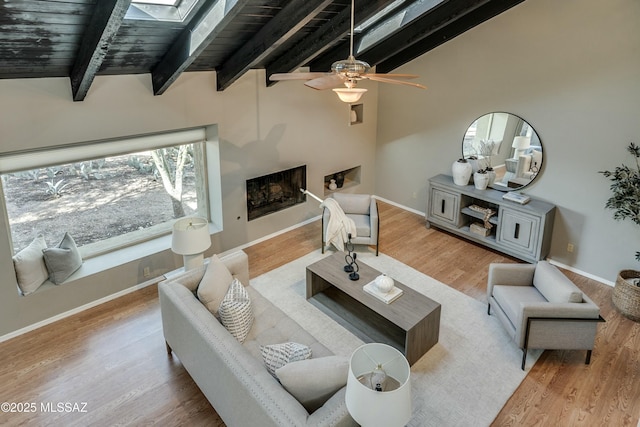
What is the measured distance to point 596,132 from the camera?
5.36 metres

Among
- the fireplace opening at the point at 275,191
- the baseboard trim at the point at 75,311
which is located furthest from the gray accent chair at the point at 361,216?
the baseboard trim at the point at 75,311

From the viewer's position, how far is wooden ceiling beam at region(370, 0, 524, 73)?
5.66m

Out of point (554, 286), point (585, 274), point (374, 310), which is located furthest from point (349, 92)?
point (585, 274)

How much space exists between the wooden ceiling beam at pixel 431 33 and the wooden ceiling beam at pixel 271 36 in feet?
6.73

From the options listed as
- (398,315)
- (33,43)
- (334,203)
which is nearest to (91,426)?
(398,315)

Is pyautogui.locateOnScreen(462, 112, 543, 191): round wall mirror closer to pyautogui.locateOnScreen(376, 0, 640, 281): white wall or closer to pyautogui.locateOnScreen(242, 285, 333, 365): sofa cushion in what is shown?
pyautogui.locateOnScreen(376, 0, 640, 281): white wall

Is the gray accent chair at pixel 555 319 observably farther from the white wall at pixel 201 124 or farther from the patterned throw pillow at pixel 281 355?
the white wall at pixel 201 124

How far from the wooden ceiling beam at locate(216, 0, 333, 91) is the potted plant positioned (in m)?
3.73

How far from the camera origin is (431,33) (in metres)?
5.78

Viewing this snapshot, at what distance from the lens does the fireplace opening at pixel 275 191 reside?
21.4 ft

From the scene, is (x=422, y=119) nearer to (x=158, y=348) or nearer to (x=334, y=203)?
(x=334, y=203)

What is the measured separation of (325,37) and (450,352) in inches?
139

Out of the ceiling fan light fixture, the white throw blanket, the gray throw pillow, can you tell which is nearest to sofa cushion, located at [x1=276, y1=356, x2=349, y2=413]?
the ceiling fan light fixture

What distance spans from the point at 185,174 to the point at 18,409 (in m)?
3.18
